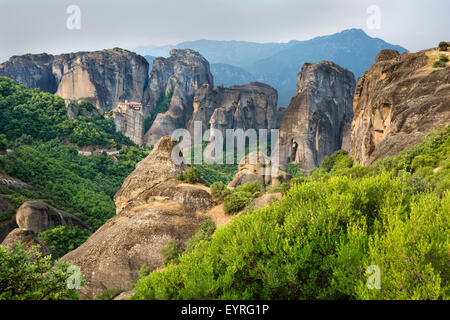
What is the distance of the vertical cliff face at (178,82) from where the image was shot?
103 metres

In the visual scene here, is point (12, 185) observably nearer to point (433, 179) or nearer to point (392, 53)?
point (433, 179)

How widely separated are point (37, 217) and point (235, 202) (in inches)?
658

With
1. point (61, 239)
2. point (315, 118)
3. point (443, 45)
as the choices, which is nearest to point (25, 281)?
point (61, 239)

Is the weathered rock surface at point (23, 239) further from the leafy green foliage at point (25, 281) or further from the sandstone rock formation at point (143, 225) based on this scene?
the leafy green foliage at point (25, 281)

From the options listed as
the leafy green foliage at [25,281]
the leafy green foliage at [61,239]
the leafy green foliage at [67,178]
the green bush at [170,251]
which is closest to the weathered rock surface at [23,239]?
the leafy green foliage at [61,239]

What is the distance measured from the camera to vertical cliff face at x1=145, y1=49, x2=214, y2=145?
→ 338 feet

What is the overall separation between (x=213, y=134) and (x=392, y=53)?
56.1m

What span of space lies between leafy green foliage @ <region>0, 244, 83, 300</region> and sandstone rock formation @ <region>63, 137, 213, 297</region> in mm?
7435

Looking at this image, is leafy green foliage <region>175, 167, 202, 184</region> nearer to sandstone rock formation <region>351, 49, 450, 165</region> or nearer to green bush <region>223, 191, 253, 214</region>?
green bush <region>223, 191, 253, 214</region>

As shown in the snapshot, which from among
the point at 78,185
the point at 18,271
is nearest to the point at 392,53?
the point at 18,271

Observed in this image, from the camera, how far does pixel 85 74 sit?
90.4m

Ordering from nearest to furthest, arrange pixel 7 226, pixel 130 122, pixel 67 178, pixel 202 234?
pixel 202 234
pixel 7 226
pixel 67 178
pixel 130 122

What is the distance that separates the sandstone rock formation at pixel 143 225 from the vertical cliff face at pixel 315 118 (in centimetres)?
4911

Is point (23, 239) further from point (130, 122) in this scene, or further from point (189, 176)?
point (130, 122)
